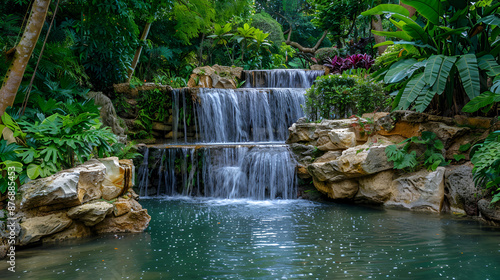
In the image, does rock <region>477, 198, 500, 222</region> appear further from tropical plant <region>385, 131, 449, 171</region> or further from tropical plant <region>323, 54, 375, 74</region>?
tropical plant <region>323, 54, 375, 74</region>

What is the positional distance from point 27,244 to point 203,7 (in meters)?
10.7

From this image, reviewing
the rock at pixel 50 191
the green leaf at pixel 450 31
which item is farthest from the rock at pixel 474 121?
the rock at pixel 50 191

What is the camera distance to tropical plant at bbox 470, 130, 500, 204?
5284 mm

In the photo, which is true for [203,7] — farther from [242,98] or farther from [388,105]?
[388,105]

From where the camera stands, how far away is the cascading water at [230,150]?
29.0 feet

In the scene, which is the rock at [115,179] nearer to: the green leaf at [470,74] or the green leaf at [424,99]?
the green leaf at [424,99]

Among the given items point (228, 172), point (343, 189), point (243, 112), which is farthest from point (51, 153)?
point (243, 112)

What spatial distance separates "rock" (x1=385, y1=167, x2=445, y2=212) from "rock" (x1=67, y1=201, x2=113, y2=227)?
205 inches

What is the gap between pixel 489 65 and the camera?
20.2 feet

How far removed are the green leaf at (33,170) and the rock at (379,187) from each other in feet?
19.0

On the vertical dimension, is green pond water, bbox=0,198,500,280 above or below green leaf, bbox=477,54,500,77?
below

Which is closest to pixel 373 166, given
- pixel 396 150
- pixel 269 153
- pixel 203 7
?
pixel 396 150

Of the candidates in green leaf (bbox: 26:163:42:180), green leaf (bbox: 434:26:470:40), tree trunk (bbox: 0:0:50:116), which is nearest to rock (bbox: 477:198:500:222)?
green leaf (bbox: 434:26:470:40)

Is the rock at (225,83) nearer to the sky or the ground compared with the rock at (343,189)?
nearer to the sky
